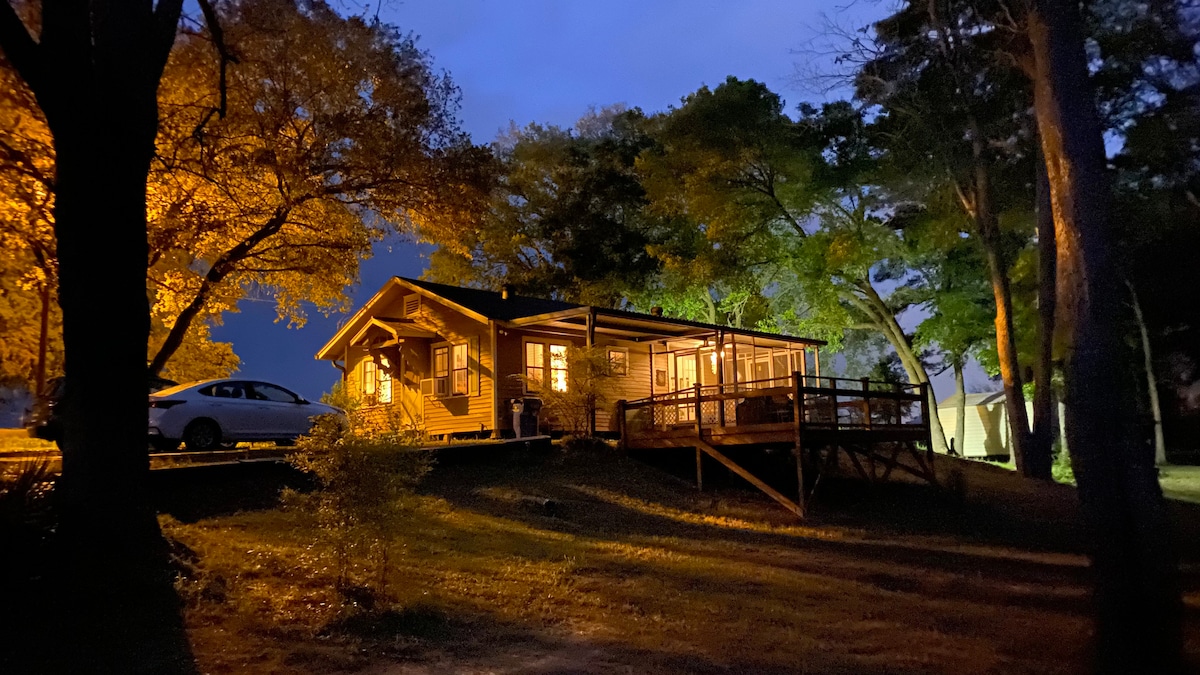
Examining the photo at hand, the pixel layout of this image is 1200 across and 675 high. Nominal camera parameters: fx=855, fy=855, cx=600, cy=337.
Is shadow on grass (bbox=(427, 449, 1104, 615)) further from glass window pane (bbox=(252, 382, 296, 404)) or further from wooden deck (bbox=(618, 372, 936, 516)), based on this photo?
glass window pane (bbox=(252, 382, 296, 404))

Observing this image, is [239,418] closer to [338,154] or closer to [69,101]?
[338,154]

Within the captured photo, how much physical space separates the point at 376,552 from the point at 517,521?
13.7ft

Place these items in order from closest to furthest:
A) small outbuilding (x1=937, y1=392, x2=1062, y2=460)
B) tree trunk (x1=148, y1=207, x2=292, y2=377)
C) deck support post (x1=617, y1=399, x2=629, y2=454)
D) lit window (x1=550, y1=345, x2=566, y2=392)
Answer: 1. tree trunk (x1=148, y1=207, x2=292, y2=377)
2. deck support post (x1=617, y1=399, x2=629, y2=454)
3. lit window (x1=550, y1=345, x2=566, y2=392)
4. small outbuilding (x1=937, y1=392, x2=1062, y2=460)

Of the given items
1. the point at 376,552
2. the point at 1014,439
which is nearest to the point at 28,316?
the point at 376,552

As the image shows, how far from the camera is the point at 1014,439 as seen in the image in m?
20.2

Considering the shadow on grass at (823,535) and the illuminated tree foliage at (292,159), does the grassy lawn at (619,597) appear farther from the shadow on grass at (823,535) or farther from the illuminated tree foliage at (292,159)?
the illuminated tree foliage at (292,159)

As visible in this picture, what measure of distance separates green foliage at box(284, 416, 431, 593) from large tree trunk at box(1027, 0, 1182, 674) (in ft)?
17.9

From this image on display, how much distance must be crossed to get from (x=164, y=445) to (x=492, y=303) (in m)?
9.54

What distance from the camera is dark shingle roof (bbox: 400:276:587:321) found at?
70.2 ft

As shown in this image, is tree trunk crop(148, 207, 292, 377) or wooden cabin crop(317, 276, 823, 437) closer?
tree trunk crop(148, 207, 292, 377)

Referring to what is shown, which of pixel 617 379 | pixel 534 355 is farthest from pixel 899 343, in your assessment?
pixel 534 355

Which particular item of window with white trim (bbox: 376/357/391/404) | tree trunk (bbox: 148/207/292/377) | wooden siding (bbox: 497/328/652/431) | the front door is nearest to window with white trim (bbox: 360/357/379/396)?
window with white trim (bbox: 376/357/391/404)

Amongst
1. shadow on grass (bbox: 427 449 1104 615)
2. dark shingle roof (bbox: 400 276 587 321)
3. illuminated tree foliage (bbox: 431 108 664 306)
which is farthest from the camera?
illuminated tree foliage (bbox: 431 108 664 306)

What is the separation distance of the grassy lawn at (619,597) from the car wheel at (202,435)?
5062 mm
